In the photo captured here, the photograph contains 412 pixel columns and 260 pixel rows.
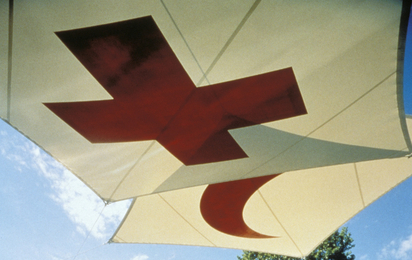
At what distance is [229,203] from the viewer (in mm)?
4078

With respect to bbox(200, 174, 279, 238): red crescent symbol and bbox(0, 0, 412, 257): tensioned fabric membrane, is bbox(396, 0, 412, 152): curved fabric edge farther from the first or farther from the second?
bbox(200, 174, 279, 238): red crescent symbol

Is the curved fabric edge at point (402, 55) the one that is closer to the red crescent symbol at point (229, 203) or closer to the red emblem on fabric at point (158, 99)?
the red emblem on fabric at point (158, 99)

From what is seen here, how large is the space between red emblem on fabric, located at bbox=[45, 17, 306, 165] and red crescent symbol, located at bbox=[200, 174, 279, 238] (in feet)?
4.30

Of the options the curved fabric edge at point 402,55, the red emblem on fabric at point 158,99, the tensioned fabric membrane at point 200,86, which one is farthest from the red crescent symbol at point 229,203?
the curved fabric edge at point 402,55

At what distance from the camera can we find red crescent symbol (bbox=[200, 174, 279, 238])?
3.81m

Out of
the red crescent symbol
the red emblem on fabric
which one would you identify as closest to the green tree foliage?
the red crescent symbol

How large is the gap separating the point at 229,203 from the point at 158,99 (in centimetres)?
273

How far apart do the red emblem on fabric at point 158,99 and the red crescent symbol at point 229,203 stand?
1.31m

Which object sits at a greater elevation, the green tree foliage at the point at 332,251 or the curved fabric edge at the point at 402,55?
the green tree foliage at the point at 332,251

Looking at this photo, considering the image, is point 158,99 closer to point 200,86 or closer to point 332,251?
point 200,86

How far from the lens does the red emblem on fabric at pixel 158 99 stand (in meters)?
1.63

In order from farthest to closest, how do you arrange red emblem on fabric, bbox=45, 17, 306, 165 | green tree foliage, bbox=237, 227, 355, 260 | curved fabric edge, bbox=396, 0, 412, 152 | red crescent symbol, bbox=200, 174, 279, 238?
green tree foliage, bbox=237, 227, 355, 260
red crescent symbol, bbox=200, 174, 279, 238
red emblem on fabric, bbox=45, 17, 306, 165
curved fabric edge, bbox=396, 0, 412, 152

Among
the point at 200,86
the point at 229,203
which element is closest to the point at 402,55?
the point at 200,86

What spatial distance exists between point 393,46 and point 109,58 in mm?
2098
